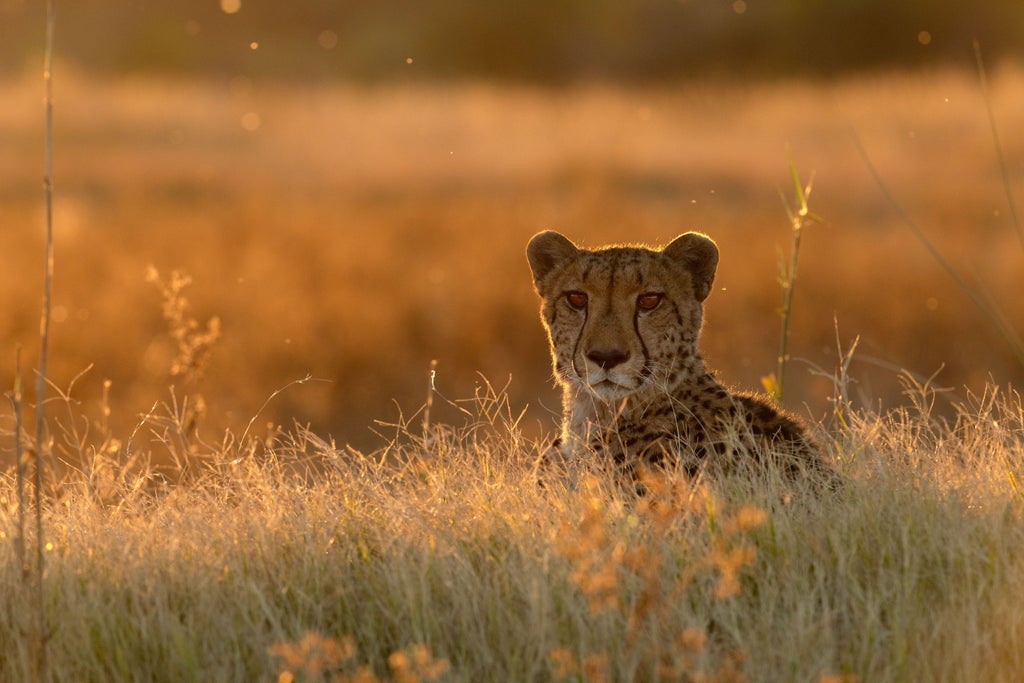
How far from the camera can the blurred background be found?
32.6 feet

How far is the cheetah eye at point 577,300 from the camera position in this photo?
12.3 feet

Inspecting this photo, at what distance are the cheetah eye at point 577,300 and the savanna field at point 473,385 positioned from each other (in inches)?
14.4

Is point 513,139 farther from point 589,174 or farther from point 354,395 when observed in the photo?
point 354,395

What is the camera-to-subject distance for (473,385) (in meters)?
9.71

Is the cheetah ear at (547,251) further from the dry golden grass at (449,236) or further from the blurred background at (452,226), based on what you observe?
the dry golden grass at (449,236)

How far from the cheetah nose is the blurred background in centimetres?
46

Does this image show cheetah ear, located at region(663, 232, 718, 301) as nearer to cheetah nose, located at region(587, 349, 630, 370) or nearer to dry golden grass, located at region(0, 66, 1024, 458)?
cheetah nose, located at region(587, 349, 630, 370)

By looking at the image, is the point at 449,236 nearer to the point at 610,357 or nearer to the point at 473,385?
the point at 473,385

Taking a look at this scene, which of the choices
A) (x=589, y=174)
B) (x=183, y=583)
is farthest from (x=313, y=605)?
(x=589, y=174)

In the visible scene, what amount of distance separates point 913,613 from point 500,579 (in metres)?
0.85

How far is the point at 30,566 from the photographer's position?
281cm

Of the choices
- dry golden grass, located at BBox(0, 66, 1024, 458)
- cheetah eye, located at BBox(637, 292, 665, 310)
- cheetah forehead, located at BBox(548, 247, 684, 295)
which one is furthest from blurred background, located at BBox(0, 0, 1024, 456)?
cheetah eye, located at BBox(637, 292, 665, 310)

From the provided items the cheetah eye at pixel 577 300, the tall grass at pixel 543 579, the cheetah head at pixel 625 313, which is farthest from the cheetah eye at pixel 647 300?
the tall grass at pixel 543 579

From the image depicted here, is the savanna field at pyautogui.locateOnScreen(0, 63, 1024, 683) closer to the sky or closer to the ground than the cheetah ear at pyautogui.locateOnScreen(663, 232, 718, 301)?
closer to the ground
